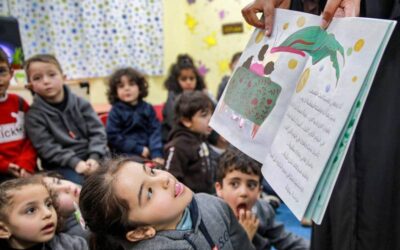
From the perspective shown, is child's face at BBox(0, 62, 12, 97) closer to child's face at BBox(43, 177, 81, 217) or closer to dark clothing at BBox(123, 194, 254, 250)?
child's face at BBox(43, 177, 81, 217)

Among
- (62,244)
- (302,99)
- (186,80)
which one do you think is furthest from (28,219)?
(186,80)

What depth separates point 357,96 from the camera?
399 millimetres

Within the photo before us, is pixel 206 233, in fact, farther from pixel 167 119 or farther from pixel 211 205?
pixel 167 119

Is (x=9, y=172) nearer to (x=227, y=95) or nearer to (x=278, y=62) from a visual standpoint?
(x=227, y=95)

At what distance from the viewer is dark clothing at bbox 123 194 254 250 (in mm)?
744

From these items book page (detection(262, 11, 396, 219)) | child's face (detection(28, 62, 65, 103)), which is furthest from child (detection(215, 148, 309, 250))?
child's face (detection(28, 62, 65, 103))

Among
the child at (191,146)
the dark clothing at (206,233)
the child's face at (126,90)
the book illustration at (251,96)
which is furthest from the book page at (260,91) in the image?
the child's face at (126,90)

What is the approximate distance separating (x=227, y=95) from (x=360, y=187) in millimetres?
291

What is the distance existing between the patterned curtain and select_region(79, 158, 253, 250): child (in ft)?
8.57

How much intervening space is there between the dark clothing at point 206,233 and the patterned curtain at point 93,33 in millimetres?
2650

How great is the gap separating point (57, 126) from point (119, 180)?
1131mm

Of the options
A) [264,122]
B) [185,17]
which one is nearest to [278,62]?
[264,122]

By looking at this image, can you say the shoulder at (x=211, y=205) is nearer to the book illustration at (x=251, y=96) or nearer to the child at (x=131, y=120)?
the book illustration at (x=251, y=96)

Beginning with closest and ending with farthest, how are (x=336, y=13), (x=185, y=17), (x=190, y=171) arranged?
(x=336, y=13) < (x=190, y=171) < (x=185, y=17)
